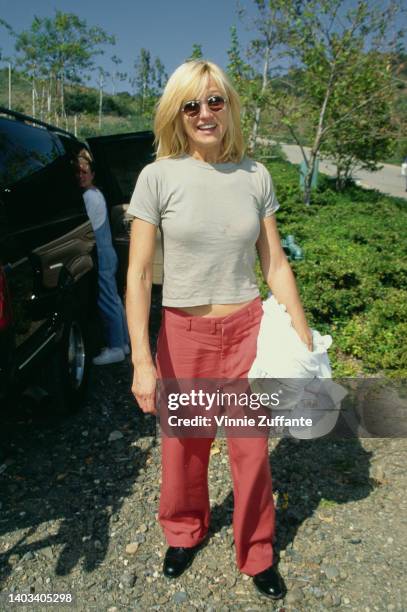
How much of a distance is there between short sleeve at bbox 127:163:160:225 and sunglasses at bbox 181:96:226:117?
279 mm

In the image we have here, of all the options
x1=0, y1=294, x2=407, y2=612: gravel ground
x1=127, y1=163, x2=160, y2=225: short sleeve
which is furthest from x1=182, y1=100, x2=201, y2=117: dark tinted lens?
x1=0, y1=294, x2=407, y2=612: gravel ground

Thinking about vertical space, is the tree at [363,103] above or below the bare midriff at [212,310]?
above

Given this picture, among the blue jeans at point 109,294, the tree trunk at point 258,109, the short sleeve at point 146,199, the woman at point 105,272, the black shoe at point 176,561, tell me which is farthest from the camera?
the tree trunk at point 258,109

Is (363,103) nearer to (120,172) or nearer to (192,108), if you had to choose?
(120,172)

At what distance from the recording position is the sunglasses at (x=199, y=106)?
1976 millimetres

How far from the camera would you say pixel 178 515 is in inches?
95.1

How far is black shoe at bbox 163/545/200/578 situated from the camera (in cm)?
240

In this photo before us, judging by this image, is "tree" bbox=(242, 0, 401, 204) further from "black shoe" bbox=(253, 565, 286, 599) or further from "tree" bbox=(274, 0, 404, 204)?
"black shoe" bbox=(253, 565, 286, 599)

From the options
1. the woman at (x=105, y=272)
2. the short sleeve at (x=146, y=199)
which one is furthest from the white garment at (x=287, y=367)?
the woman at (x=105, y=272)

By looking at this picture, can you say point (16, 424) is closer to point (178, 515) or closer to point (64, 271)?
point (64, 271)

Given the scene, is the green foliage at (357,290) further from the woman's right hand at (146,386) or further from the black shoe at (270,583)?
the woman's right hand at (146,386)

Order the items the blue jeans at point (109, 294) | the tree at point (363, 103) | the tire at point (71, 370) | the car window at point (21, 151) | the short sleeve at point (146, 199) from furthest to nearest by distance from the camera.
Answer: the tree at point (363, 103)
the blue jeans at point (109, 294)
the tire at point (71, 370)
the car window at point (21, 151)
the short sleeve at point (146, 199)

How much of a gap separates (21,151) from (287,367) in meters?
2.12

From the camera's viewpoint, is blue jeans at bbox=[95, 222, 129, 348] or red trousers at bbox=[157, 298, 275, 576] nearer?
red trousers at bbox=[157, 298, 275, 576]
